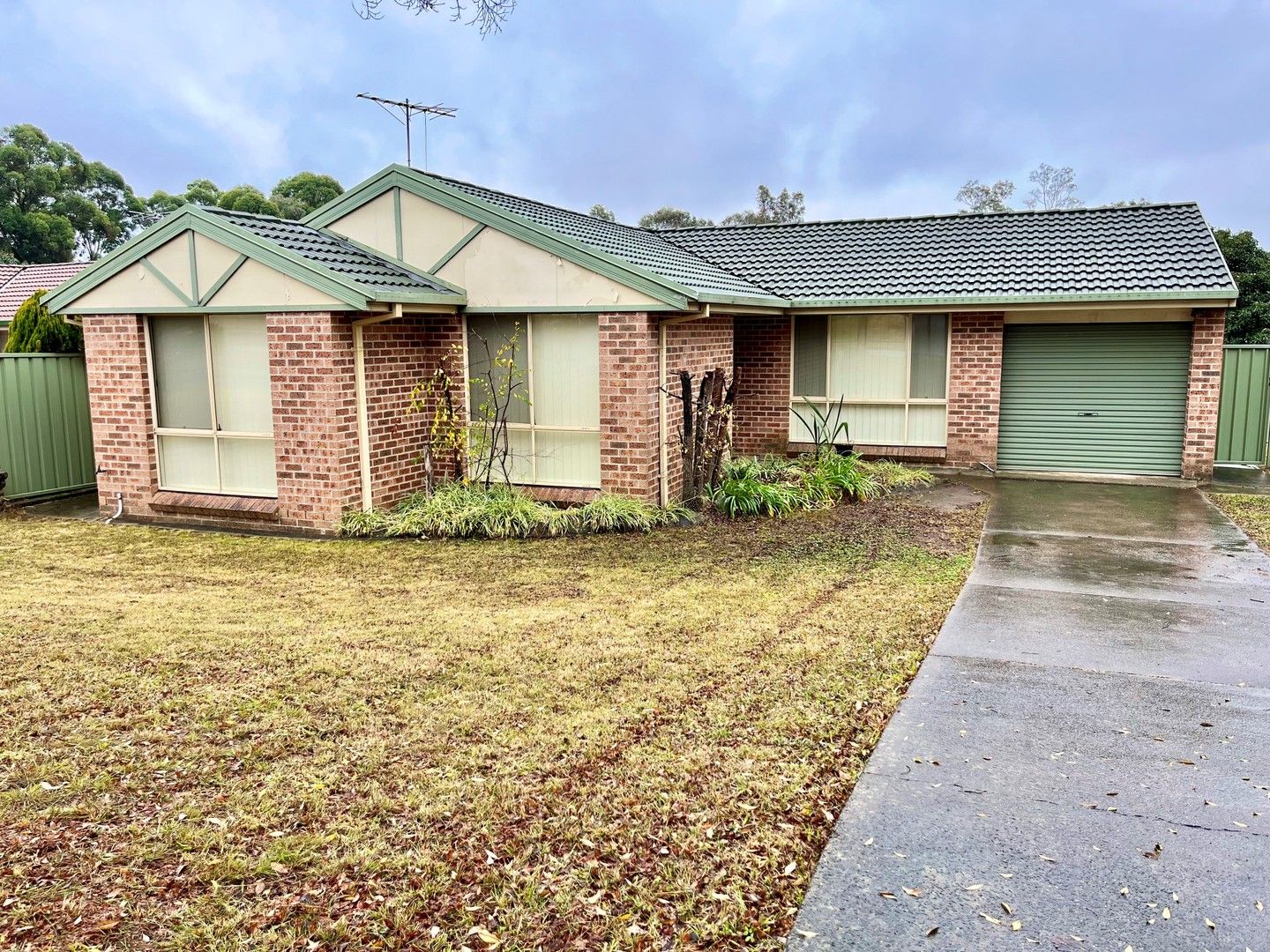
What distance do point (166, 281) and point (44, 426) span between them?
3233 millimetres

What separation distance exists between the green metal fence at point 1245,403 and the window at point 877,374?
12.9 feet

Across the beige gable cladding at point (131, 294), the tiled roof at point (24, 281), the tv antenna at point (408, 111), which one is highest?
the tv antenna at point (408, 111)

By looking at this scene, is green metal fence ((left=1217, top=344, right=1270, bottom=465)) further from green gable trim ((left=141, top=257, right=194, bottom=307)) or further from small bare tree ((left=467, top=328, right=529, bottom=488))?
green gable trim ((left=141, top=257, right=194, bottom=307))

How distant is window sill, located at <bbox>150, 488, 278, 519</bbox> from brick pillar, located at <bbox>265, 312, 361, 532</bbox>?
0.31m

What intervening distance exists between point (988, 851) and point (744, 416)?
11.0 m

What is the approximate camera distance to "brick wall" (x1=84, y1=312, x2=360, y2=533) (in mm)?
9336

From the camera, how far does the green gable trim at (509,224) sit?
947 centimetres

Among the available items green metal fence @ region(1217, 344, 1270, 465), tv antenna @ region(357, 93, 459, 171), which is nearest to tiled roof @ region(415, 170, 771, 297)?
tv antenna @ region(357, 93, 459, 171)

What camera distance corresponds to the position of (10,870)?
11.0 feet

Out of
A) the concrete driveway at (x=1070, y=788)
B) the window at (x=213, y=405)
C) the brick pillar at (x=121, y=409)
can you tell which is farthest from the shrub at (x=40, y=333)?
the concrete driveway at (x=1070, y=788)

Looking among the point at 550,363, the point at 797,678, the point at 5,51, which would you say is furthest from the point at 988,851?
the point at 5,51

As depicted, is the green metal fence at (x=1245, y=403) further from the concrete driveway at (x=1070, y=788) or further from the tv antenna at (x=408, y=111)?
the tv antenna at (x=408, y=111)

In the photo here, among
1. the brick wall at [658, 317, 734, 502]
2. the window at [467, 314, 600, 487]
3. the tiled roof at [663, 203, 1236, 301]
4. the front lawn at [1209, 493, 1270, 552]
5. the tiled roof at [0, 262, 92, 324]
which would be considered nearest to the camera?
the front lawn at [1209, 493, 1270, 552]

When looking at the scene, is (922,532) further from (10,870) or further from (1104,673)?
(10,870)
